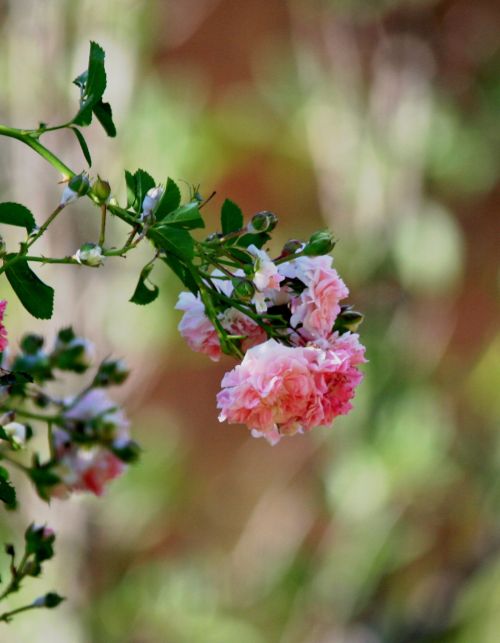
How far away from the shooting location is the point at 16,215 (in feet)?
1.91

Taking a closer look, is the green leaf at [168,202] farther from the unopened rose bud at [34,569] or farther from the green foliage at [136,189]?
the unopened rose bud at [34,569]

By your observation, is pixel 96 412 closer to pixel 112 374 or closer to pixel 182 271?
pixel 112 374

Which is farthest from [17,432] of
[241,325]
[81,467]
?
[241,325]

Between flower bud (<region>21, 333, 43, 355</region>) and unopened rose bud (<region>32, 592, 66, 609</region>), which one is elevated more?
flower bud (<region>21, 333, 43, 355</region>)

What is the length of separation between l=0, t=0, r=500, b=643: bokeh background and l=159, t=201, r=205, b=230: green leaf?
148 centimetres

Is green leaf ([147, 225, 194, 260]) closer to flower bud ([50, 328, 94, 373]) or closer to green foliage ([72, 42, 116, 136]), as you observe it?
green foliage ([72, 42, 116, 136])

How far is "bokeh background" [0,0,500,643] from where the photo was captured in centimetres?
216

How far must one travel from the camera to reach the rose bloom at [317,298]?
0.57m

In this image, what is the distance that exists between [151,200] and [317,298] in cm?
10

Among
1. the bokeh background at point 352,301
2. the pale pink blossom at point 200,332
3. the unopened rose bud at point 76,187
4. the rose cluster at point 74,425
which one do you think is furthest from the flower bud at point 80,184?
the bokeh background at point 352,301

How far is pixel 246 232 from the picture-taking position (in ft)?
1.98

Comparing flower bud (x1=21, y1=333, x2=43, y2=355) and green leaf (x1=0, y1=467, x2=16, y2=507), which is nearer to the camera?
green leaf (x1=0, y1=467, x2=16, y2=507)

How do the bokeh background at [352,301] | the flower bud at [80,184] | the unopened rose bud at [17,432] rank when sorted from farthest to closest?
the bokeh background at [352,301] < the unopened rose bud at [17,432] < the flower bud at [80,184]

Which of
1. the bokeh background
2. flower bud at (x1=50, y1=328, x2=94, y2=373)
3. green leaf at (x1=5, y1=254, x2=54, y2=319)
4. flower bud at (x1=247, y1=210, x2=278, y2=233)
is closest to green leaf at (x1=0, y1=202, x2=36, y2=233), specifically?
green leaf at (x1=5, y1=254, x2=54, y2=319)
